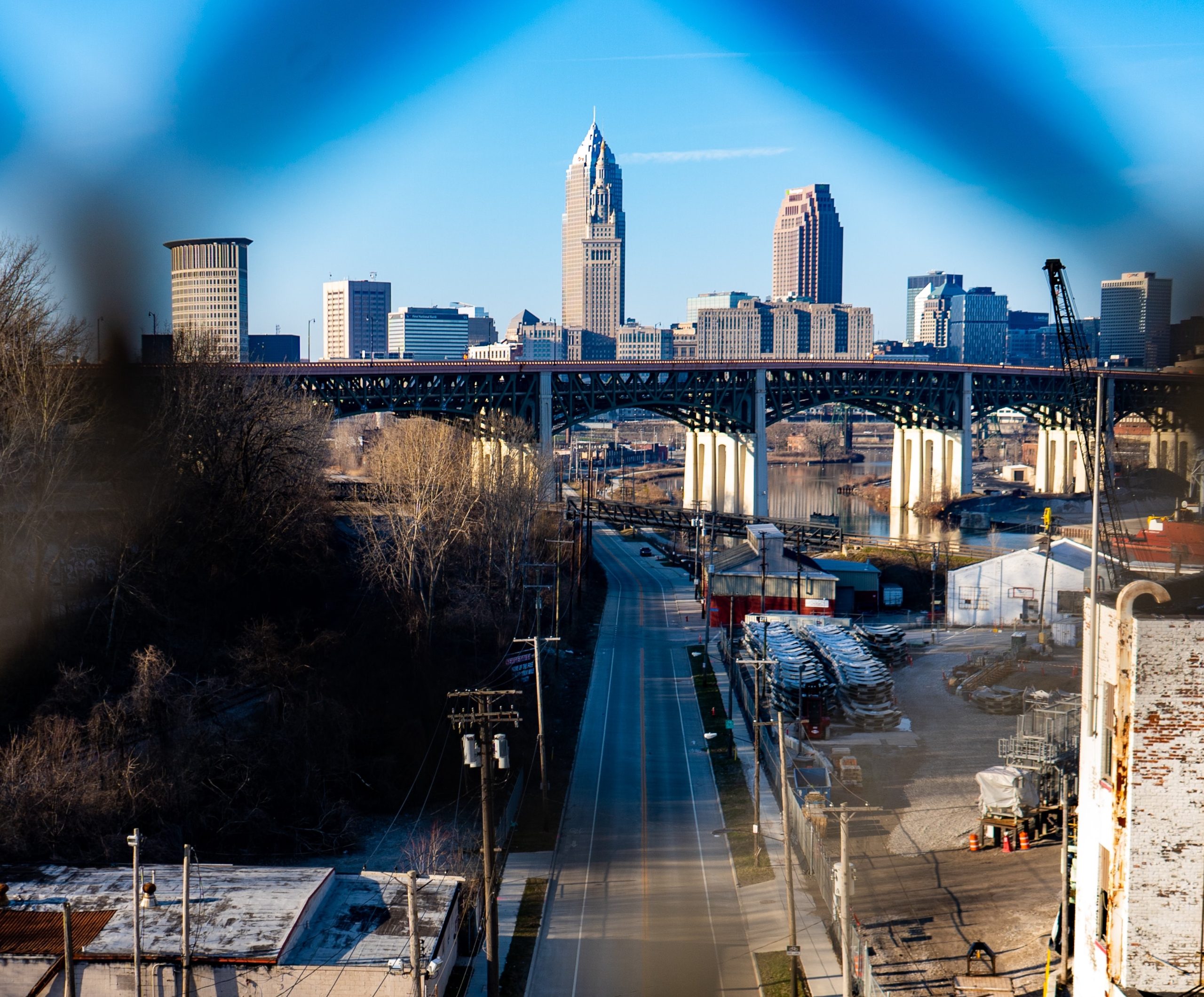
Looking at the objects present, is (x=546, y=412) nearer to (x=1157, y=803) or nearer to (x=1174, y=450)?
(x=1174, y=450)

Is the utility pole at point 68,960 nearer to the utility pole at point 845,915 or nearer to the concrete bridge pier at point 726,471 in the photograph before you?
the utility pole at point 845,915

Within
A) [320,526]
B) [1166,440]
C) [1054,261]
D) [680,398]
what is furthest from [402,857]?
[680,398]

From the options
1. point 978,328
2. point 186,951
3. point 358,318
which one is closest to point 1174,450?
point 186,951

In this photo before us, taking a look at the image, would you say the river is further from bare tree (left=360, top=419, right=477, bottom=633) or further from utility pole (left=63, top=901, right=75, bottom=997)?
utility pole (left=63, top=901, right=75, bottom=997)

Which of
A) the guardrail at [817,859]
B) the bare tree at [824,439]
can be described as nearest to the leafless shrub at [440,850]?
the guardrail at [817,859]

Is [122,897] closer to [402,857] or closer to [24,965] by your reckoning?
[24,965]

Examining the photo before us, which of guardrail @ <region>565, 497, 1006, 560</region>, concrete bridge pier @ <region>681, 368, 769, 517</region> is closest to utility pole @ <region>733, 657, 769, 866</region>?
guardrail @ <region>565, 497, 1006, 560</region>
